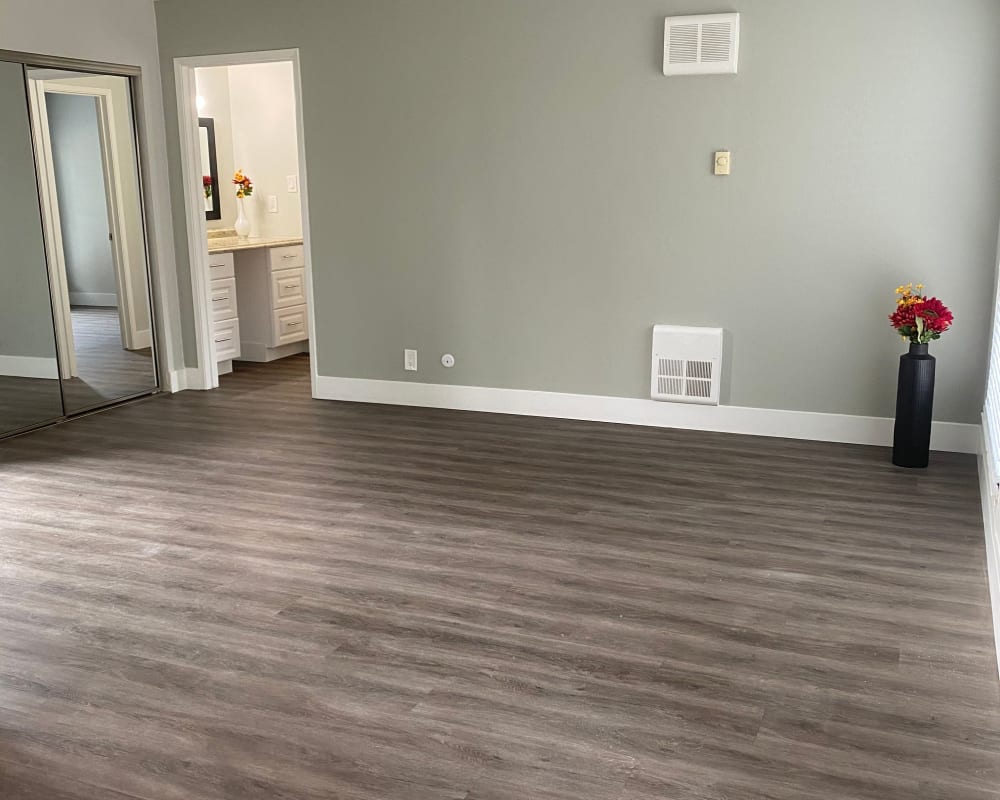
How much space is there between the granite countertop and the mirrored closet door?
0.78 meters

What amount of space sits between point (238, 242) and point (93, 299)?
1.66 m

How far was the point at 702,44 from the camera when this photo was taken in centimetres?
489

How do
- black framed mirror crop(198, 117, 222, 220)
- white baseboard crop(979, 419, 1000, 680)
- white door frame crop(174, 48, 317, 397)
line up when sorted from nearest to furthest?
white baseboard crop(979, 419, 1000, 680), white door frame crop(174, 48, 317, 397), black framed mirror crop(198, 117, 222, 220)

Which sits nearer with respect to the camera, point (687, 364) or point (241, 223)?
point (687, 364)

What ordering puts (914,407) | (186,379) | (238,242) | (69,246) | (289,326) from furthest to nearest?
(289,326) < (238,242) < (186,379) < (69,246) < (914,407)

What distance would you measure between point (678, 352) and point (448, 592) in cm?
249

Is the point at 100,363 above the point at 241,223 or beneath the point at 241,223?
beneath

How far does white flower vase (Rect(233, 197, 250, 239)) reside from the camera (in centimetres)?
772

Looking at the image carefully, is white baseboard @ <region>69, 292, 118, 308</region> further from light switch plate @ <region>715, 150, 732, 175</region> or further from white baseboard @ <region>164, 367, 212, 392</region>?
light switch plate @ <region>715, 150, 732, 175</region>

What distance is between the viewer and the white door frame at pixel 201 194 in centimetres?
594

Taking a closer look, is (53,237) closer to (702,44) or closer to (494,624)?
(702,44)

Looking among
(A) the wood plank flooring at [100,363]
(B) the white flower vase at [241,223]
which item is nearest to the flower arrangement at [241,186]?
(B) the white flower vase at [241,223]

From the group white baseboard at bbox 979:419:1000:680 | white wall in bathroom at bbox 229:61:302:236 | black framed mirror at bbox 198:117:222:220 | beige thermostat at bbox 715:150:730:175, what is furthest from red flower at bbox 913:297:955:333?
black framed mirror at bbox 198:117:222:220

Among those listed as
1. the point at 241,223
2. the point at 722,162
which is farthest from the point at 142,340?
the point at 722,162
